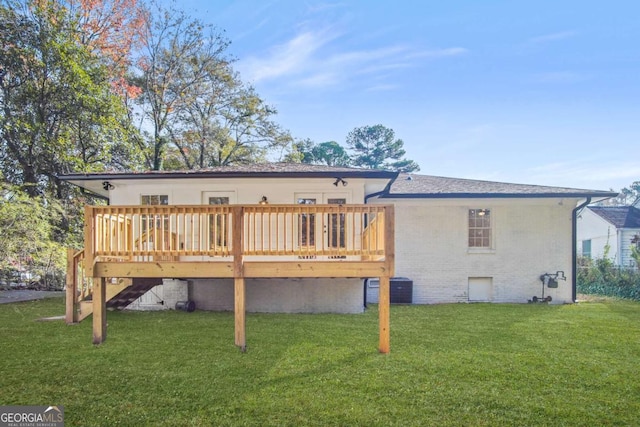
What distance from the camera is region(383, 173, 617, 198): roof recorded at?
10.1 meters

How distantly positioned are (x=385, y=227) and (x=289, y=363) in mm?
2414

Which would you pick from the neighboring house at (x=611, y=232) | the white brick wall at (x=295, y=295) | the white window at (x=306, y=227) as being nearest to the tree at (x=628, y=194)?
the neighboring house at (x=611, y=232)

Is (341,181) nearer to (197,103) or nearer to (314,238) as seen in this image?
(314,238)

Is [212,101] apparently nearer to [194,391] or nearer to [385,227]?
[385,227]

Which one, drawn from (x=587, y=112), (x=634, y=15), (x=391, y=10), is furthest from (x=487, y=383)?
(x=587, y=112)

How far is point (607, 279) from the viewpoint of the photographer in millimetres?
12648

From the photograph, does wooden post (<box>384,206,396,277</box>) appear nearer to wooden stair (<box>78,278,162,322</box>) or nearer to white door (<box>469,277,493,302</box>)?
wooden stair (<box>78,278,162,322</box>)

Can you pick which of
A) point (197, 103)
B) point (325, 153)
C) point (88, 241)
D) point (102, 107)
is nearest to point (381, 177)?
point (88, 241)

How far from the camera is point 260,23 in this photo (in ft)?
51.0

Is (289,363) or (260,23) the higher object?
(260,23)

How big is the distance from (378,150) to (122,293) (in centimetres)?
2684

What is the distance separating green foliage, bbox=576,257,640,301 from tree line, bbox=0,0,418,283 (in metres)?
15.1

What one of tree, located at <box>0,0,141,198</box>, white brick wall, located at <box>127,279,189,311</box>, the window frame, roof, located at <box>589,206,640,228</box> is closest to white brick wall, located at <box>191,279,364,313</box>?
white brick wall, located at <box>127,279,189,311</box>

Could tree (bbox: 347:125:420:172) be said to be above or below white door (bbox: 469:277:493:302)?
above
